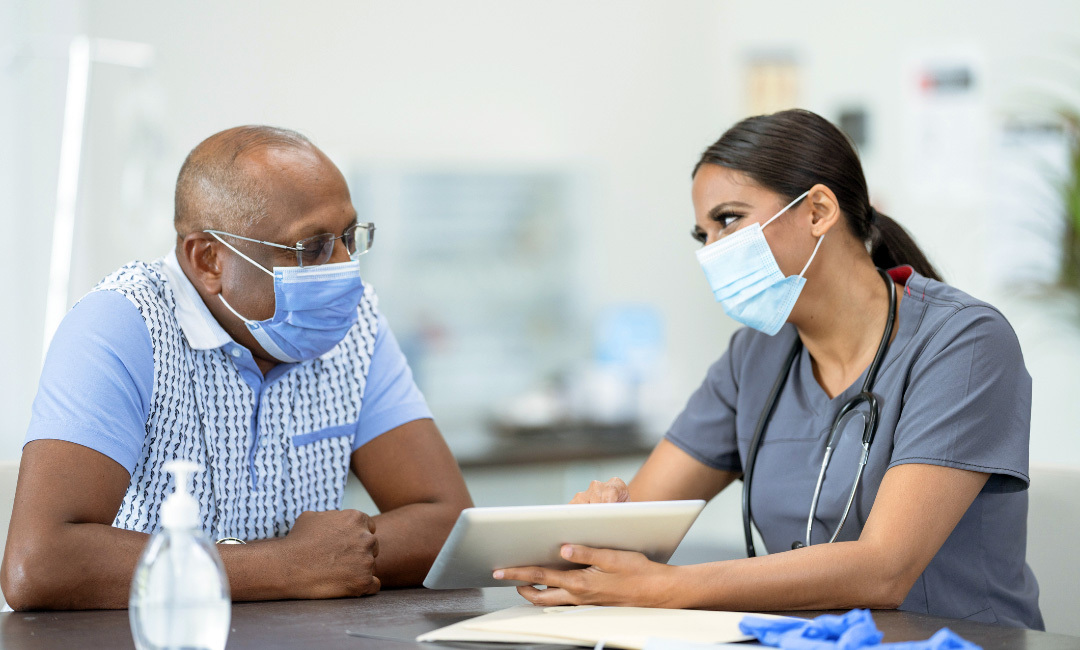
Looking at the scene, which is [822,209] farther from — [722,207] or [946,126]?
[946,126]

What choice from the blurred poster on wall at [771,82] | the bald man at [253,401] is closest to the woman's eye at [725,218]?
the bald man at [253,401]

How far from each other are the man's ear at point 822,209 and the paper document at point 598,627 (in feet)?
2.42

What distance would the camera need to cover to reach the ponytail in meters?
1.84

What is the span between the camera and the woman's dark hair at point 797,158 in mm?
1738

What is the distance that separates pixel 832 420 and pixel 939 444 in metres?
0.24

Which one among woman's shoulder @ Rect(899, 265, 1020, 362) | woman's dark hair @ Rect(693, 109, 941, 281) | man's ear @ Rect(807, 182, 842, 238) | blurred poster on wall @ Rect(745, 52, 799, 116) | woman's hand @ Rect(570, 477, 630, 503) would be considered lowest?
woman's hand @ Rect(570, 477, 630, 503)

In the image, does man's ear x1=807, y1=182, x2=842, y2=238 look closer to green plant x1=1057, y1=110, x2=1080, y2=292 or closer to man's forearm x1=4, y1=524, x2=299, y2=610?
man's forearm x1=4, y1=524, x2=299, y2=610

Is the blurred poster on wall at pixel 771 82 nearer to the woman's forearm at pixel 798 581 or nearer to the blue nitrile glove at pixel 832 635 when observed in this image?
the woman's forearm at pixel 798 581

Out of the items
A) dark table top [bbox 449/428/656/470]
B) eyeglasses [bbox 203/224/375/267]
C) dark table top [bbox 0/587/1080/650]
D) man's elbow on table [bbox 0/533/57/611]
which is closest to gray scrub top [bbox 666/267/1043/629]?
dark table top [bbox 0/587/1080/650]

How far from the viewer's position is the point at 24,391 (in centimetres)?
287

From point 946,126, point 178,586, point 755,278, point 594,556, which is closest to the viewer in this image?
point 178,586

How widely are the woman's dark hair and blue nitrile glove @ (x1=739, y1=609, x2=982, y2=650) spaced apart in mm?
842

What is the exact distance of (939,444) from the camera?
4.74 ft

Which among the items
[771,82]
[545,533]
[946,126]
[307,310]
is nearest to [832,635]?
[545,533]
